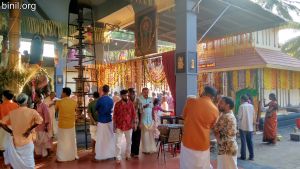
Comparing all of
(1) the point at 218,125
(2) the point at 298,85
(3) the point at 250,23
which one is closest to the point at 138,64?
(3) the point at 250,23

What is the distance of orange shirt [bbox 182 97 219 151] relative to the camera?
13.1ft

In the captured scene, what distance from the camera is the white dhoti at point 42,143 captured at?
689 centimetres

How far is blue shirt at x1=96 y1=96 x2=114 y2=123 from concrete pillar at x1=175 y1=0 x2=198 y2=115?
5.51 ft

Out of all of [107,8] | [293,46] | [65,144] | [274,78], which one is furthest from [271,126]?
[293,46]

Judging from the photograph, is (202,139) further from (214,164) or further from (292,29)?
(292,29)

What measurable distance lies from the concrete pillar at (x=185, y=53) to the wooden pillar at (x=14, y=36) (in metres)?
4.74

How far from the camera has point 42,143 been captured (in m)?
6.95

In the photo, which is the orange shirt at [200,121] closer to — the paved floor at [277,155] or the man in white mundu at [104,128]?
the paved floor at [277,155]

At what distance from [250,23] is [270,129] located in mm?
3217

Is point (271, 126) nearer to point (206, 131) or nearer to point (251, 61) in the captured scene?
point (251, 61)

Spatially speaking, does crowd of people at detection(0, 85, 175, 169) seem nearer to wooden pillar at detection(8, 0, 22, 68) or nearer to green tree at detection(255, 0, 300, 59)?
wooden pillar at detection(8, 0, 22, 68)

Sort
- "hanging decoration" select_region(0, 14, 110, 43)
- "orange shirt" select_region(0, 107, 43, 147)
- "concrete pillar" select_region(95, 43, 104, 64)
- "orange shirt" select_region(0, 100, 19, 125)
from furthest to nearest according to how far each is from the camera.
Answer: "concrete pillar" select_region(95, 43, 104, 64) < "hanging decoration" select_region(0, 14, 110, 43) < "orange shirt" select_region(0, 100, 19, 125) < "orange shirt" select_region(0, 107, 43, 147)

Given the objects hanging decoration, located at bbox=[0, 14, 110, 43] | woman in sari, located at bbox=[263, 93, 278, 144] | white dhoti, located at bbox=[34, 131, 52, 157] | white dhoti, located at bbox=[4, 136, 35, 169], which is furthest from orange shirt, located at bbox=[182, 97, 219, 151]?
hanging decoration, located at bbox=[0, 14, 110, 43]

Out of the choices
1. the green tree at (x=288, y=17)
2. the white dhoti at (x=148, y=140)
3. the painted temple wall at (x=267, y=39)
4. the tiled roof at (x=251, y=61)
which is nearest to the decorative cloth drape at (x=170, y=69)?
the white dhoti at (x=148, y=140)
